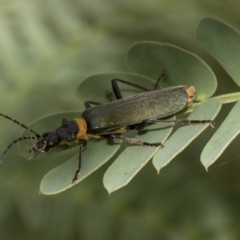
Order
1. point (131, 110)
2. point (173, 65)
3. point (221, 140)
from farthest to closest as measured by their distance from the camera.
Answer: point (131, 110), point (173, 65), point (221, 140)

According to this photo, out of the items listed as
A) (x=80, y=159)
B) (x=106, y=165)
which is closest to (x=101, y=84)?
(x=80, y=159)

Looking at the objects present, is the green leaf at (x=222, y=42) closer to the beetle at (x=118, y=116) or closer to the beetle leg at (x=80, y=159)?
the beetle at (x=118, y=116)

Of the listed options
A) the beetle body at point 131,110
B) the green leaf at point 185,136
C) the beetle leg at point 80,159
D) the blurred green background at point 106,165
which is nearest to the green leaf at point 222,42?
the green leaf at point 185,136

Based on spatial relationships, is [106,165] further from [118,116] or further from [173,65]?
[173,65]

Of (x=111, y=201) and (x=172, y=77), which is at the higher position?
(x=172, y=77)

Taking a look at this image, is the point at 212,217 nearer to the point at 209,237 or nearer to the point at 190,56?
the point at 209,237

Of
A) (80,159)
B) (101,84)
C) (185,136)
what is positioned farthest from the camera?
(101,84)

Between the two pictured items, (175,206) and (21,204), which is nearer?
(175,206)

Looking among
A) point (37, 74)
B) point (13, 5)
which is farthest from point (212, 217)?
point (13, 5)
